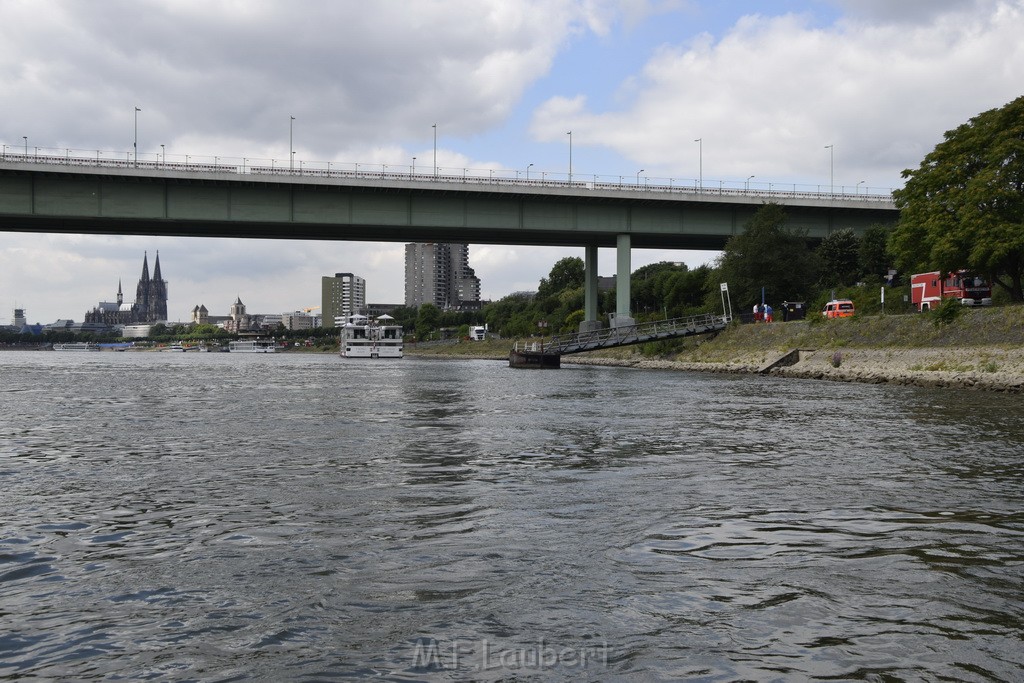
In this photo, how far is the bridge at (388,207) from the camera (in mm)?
58594

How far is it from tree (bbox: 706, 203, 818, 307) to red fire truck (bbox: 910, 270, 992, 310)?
12.7m

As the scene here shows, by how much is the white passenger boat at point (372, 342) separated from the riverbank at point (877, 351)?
2009 inches

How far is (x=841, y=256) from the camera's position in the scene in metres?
80.7

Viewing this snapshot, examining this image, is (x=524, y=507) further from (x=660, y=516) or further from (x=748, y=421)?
(x=748, y=421)

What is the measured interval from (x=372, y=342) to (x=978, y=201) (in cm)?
9092

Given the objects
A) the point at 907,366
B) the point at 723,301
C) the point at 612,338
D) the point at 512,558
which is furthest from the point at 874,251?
the point at 512,558

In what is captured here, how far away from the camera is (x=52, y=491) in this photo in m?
13.0

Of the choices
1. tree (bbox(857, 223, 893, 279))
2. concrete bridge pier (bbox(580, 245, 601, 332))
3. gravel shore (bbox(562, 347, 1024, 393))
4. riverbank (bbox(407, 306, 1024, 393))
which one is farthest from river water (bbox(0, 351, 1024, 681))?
tree (bbox(857, 223, 893, 279))

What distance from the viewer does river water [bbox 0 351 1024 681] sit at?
618 centimetres

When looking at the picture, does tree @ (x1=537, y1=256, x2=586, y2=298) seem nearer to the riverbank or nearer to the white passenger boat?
the white passenger boat

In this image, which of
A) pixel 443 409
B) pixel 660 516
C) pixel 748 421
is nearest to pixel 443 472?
pixel 660 516

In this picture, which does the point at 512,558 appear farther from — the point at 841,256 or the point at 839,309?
the point at 841,256

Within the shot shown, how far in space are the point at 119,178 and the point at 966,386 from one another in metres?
56.0

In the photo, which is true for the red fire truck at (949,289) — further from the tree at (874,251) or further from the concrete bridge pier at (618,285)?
the concrete bridge pier at (618,285)
